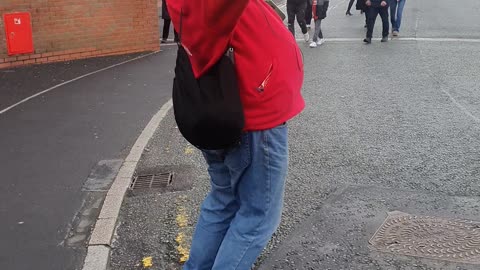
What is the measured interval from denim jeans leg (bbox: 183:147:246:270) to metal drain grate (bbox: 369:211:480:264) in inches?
52.5

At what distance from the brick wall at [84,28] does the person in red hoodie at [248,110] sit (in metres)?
7.65

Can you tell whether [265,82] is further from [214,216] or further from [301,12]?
[301,12]

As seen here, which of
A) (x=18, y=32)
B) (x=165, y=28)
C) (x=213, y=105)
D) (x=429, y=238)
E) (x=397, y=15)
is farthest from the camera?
(x=397, y=15)

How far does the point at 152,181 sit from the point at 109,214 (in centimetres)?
75

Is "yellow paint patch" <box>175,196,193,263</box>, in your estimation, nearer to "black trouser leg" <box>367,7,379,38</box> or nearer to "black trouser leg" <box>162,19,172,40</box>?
"black trouser leg" <box>162,19,172,40</box>

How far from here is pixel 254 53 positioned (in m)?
2.12

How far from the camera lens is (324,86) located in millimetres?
8180

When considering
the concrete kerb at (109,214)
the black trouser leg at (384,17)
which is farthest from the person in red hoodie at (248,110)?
the black trouser leg at (384,17)

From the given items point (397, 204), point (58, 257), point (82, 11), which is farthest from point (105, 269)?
point (82, 11)

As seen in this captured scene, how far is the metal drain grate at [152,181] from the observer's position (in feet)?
15.3

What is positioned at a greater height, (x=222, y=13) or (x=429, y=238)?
(x=222, y=13)

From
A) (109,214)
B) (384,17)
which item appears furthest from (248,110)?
(384,17)

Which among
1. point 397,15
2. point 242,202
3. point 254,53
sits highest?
point 254,53

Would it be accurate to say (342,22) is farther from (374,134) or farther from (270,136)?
(270,136)
